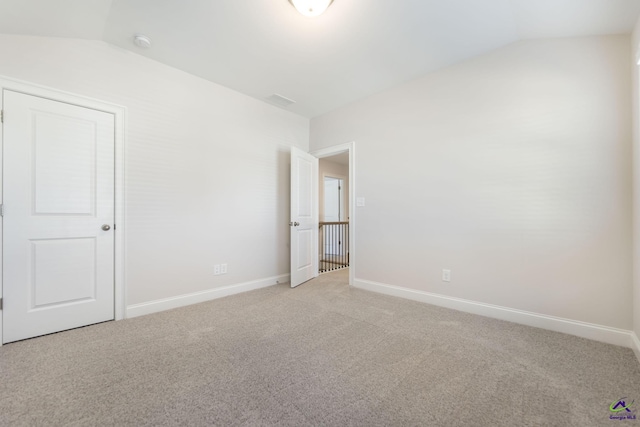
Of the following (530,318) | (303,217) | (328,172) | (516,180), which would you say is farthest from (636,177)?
(328,172)

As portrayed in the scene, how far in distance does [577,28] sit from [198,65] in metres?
3.44

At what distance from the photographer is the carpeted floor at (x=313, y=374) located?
1285 mm

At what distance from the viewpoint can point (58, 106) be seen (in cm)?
223

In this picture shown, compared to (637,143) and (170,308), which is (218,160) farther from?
(637,143)

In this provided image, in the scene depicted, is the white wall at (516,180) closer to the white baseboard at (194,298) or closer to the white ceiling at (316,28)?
the white ceiling at (316,28)

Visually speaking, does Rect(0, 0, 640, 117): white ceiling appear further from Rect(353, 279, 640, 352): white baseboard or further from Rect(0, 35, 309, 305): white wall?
Rect(353, 279, 640, 352): white baseboard

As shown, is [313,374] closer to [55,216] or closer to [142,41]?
[55,216]

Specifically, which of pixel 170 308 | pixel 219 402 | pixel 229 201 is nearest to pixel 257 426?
pixel 219 402

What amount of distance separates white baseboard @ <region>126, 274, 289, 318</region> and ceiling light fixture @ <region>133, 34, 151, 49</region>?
251cm

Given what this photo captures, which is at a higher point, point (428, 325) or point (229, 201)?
point (229, 201)

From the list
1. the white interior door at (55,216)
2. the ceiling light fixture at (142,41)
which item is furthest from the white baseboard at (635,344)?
Answer: the ceiling light fixture at (142,41)

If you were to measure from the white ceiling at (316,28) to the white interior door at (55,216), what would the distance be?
72 centimetres

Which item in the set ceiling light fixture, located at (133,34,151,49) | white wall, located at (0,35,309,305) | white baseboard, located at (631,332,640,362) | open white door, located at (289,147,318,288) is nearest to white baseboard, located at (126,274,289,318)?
white wall, located at (0,35,309,305)

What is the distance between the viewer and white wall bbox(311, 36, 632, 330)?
2.04 meters
